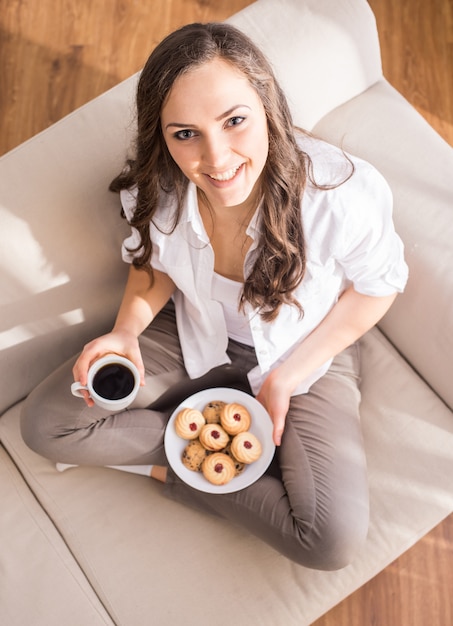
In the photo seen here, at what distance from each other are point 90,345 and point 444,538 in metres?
1.06

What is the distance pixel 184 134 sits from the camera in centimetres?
107

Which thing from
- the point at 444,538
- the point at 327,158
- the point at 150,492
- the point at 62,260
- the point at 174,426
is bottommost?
the point at 444,538

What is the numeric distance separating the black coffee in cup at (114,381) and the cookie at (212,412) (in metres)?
0.22

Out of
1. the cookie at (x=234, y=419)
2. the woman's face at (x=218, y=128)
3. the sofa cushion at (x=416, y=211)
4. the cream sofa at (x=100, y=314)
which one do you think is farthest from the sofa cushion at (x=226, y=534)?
the woman's face at (x=218, y=128)

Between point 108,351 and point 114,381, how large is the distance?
4.6 inches

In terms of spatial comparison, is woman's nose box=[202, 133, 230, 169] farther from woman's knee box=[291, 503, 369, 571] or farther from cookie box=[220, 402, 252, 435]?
woman's knee box=[291, 503, 369, 571]

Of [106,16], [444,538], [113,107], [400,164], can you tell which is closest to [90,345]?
[113,107]

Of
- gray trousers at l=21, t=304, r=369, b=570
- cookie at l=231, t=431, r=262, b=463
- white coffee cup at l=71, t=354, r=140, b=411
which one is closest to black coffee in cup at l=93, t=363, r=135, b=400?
white coffee cup at l=71, t=354, r=140, b=411

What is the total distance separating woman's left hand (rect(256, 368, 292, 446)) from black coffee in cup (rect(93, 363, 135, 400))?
320 millimetres

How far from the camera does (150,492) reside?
4.85ft

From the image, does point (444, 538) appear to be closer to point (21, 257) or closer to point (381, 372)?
point (381, 372)

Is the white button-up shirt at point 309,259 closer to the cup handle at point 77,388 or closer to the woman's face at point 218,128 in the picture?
the woman's face at point 218,128

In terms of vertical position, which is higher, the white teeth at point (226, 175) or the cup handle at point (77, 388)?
the white teeth at point (226, 175)

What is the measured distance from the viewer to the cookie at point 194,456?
54.9 inches
